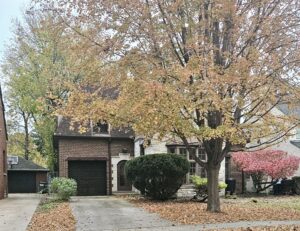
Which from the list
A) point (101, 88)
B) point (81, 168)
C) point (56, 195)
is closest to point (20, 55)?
point (81, 168)

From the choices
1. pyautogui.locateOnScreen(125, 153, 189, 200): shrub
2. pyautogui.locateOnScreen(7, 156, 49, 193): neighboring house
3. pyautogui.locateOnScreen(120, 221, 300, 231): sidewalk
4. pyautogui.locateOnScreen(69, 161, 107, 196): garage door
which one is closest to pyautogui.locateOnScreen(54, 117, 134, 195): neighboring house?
pyautogui.locateOnScreen(69, 161, 107, 196): garage door

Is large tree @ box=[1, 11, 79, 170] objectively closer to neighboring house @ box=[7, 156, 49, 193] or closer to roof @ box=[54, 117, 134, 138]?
roof @ box=[54, 117, 134, 138]

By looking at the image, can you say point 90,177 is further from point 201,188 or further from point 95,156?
point 201,188

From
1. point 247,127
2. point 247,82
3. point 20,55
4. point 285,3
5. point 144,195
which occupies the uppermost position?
point 20,55

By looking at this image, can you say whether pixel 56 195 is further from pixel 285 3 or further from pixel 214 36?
pixel 285 3

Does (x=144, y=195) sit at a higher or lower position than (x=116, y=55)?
lower

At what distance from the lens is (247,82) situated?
13508 mm

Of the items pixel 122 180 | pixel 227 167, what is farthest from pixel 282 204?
pixel 122 180

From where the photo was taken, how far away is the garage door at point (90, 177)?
30192mm

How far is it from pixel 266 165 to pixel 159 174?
28.1 feet

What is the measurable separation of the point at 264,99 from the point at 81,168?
1830 centimetres

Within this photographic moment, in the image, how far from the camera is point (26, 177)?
49.8m

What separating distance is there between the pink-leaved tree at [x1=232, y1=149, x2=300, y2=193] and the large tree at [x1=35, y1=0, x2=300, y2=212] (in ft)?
46.8

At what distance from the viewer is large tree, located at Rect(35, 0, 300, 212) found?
12992 mm
